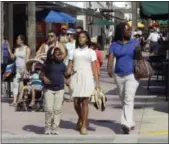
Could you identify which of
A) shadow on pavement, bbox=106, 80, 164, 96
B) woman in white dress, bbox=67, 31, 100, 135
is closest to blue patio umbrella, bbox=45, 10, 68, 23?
shadow on pavement, bbox=106, 80, 164, 96

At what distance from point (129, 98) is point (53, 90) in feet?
3.97

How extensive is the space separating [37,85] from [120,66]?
3.11 meters

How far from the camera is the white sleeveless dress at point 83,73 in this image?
8719mm

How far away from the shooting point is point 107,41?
2119 inches

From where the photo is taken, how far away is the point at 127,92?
8672 millimetres

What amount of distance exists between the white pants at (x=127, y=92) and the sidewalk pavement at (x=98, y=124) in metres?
0.26

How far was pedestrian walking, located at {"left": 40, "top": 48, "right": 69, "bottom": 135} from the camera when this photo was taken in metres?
8.74

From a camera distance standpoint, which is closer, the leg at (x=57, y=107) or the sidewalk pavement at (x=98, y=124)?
the sidewalk pavement at (x=98, y=124)

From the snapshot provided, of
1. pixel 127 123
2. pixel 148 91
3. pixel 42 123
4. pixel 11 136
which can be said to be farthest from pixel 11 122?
pixel 148 91

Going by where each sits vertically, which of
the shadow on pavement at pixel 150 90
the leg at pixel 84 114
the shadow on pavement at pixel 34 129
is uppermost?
the leg at pixel 84 114

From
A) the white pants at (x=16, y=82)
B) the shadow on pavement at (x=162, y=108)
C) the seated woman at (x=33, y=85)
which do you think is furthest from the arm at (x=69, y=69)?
the white pants at (x=16, y=82)

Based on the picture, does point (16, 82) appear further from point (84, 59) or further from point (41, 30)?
point (41, 30)

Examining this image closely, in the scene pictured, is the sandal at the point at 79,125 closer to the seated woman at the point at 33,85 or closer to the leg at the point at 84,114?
the leg at the point at 84,114

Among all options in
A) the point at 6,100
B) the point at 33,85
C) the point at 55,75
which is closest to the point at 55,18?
the point at 6,100
